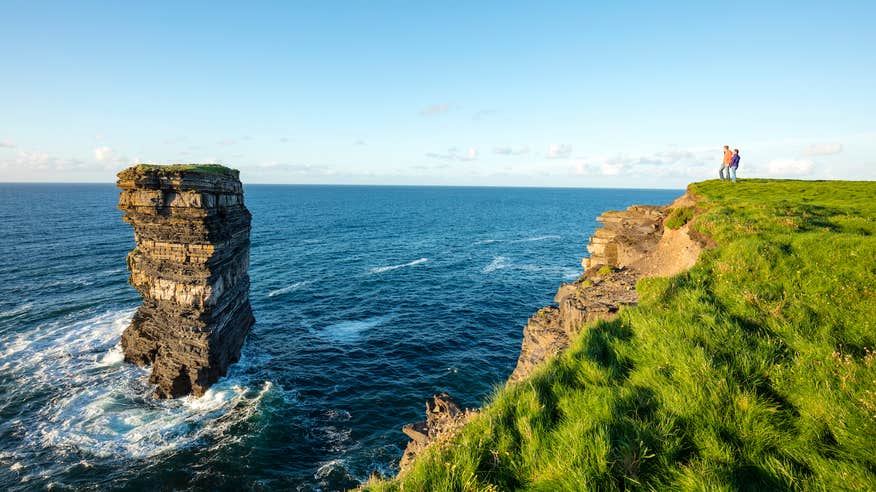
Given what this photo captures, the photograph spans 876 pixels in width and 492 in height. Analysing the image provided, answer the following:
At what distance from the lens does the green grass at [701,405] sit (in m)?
4.71

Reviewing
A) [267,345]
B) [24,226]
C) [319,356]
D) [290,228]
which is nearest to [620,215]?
[319,356]

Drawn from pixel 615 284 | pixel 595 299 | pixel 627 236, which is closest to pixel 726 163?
pixel 627 236

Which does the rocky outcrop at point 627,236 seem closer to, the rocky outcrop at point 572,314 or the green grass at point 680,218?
the green grass at point 680,218

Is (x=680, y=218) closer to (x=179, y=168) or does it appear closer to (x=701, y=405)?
(x=701, y=405)

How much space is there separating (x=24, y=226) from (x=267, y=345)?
3419 inches

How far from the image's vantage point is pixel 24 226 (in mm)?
78625

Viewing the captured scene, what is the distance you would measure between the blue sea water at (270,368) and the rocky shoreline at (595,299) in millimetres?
7880

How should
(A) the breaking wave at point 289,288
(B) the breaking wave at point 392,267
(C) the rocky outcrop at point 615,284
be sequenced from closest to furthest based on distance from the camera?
(C) the rocky outcrop at point 615,284
(A) the breaking wave at point 289,288
(B) the breaking wave at point 392,267

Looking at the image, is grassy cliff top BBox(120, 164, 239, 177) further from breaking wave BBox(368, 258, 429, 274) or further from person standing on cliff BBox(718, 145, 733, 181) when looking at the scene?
person standing on cliff BBox(718, 145, 733, 181)

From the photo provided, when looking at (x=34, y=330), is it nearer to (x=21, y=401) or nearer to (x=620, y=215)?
(x=21, y=401)

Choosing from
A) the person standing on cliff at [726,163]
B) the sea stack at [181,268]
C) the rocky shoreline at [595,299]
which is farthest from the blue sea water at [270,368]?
the person standing on cliff at [726,163]

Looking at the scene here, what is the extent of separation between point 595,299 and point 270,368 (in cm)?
2648

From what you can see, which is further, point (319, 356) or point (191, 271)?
point (319, 356)

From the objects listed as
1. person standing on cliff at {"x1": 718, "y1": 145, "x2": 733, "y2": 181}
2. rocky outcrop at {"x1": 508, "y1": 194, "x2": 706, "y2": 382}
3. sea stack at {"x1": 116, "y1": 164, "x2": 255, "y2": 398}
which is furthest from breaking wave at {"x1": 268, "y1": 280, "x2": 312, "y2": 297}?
person standing on cliff at {"x1": 718, "y1": 145, "x2": 733, "y2": 181}
